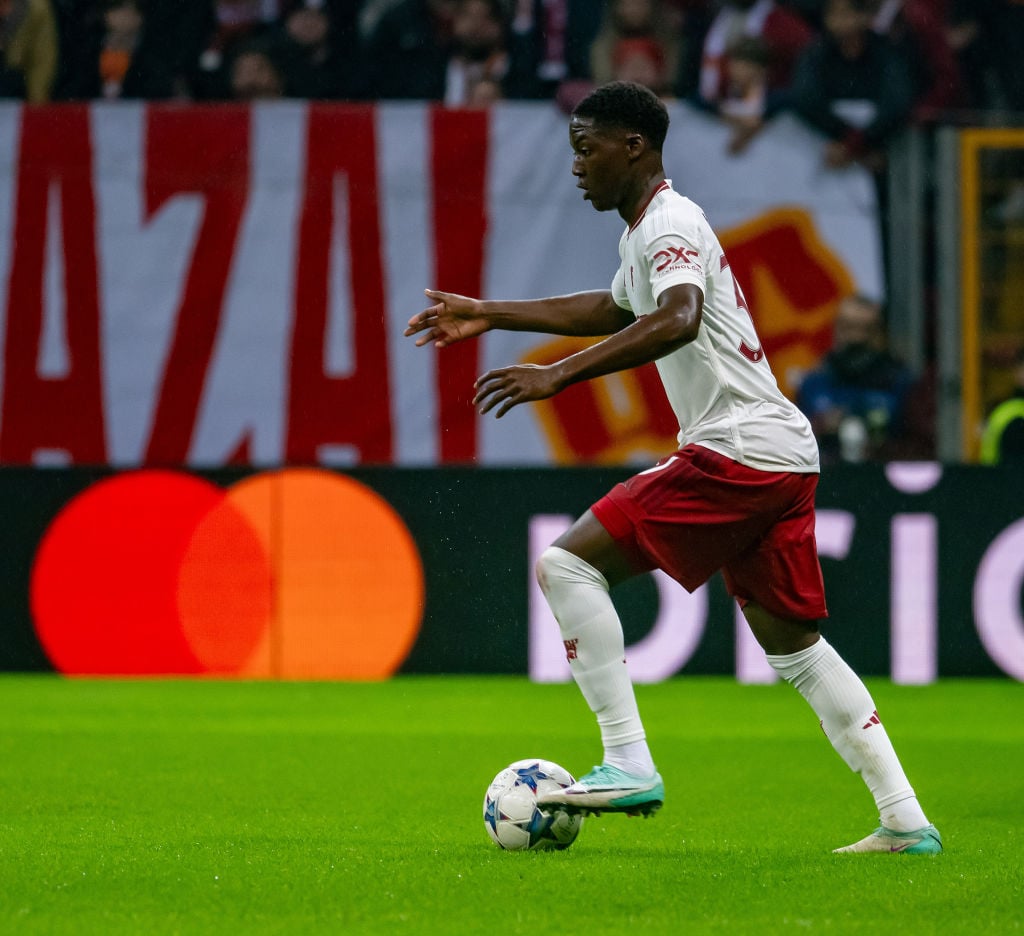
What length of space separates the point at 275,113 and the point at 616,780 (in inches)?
315

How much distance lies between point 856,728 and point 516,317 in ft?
4.77

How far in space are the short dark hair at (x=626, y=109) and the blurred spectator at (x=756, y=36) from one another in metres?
7.70

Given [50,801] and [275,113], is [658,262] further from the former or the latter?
[275,113]

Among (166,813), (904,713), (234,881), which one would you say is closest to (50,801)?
(166,813)

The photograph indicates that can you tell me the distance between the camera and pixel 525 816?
16.3 ft

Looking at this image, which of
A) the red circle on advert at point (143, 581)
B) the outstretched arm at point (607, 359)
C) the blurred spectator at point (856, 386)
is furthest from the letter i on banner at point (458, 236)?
the outstretched arm at point (607, 359)

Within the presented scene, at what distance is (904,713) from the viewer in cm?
902

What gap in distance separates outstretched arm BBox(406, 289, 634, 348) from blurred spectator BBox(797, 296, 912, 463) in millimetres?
5928

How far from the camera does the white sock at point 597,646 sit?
4.93 m

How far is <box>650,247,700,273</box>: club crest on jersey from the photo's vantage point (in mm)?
4801

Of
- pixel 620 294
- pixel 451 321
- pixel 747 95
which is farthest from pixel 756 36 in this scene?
pixel 451 321

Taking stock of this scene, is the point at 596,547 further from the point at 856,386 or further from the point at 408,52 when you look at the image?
the point at 408,52

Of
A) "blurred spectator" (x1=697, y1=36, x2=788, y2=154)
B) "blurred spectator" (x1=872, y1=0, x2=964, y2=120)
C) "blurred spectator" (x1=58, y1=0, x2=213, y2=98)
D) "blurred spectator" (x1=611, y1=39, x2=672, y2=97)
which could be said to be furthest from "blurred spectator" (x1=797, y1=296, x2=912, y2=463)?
"blurred spectator" (x1=58, y1=0, x2=213, y2=98)

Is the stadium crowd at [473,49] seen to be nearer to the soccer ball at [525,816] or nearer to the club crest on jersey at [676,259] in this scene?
the club crest on jersey at [676,259]
